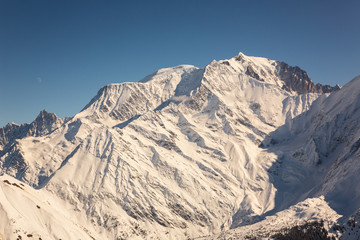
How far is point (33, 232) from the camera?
645 ft

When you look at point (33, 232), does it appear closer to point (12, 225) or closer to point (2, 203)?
point (12, 225)

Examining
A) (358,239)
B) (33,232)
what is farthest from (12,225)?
(358,239)

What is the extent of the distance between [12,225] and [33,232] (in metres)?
12.0

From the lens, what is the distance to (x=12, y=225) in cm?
19038

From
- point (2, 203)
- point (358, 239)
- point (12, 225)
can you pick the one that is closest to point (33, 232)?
point (12, 225)

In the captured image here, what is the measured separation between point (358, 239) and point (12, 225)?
187 meters

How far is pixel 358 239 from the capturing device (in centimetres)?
19562

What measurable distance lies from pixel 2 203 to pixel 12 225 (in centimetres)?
1643

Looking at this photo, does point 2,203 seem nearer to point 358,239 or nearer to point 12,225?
point 12,225

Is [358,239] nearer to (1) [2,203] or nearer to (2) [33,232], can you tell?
(2) [33,232]

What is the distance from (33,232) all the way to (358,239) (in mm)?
178510

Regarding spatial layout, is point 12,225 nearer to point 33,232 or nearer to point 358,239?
point 33,232

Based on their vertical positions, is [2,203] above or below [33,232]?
above
